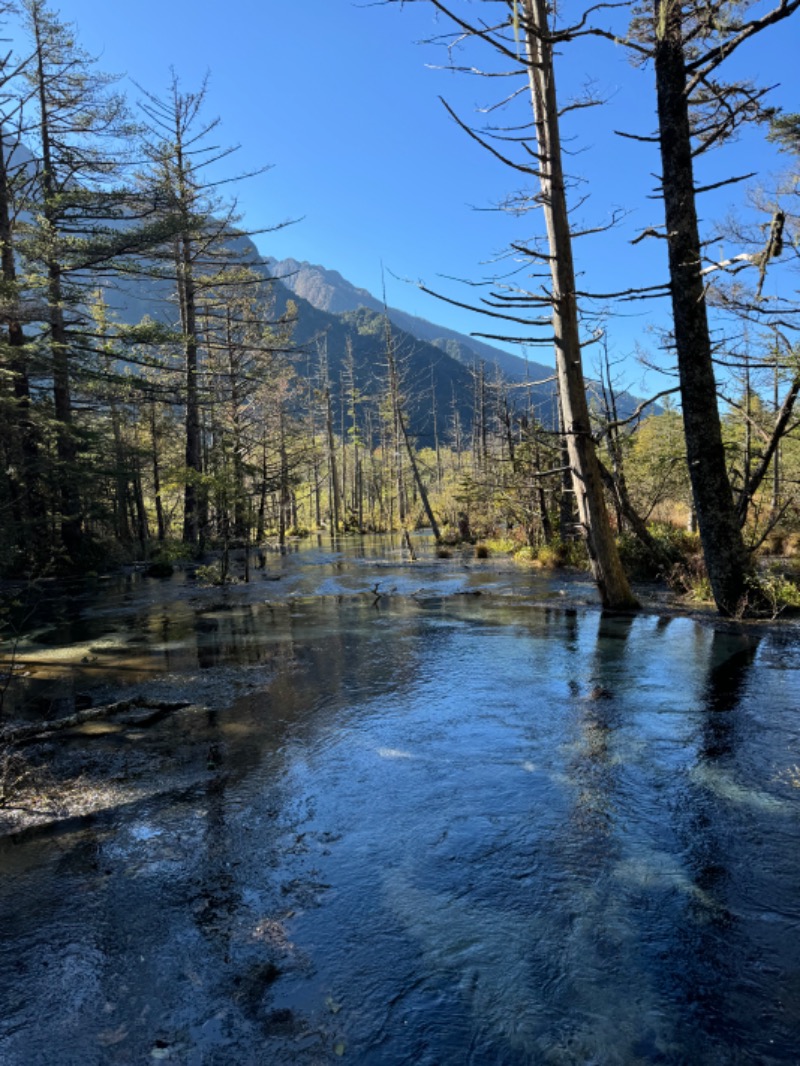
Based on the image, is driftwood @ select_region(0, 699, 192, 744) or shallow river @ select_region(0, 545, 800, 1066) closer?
shallow river @ select_region(0, 545, 800, 1066)

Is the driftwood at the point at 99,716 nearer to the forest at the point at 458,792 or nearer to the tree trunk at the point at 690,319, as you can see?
the forest at the point at 458,792

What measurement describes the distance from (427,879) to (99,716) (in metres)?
4.38

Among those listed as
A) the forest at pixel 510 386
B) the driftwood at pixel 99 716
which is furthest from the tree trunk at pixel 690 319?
the driftwood at pixel 99 716

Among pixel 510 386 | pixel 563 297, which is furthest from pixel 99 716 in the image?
pixel 510 386

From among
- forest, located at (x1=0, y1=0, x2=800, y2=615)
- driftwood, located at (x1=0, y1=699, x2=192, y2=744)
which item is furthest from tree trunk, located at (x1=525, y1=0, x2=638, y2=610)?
driftwood, located at (x1=0, y1=699, x2=192, y2=744)

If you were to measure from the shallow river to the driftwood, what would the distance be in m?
0.18

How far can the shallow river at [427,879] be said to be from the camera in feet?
7.93

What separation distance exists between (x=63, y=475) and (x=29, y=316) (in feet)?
14.6

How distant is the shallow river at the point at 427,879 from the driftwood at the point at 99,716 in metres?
0.18

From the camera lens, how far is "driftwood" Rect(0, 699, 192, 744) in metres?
5.37

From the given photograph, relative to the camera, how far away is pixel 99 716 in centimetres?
620

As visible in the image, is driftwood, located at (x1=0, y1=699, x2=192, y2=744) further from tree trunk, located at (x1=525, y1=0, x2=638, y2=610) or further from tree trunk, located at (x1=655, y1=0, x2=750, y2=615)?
tree trunk, located at (x1=655, y1=0, x2=750, y2=615)

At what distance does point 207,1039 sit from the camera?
2383 mm

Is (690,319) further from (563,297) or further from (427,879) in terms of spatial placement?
(427,879)
